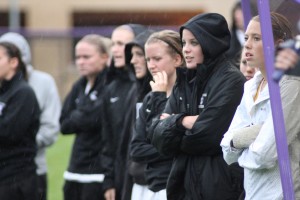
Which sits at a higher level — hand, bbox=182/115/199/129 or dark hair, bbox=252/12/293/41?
dark hair, bbox=252/12/293/41

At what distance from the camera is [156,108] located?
676 cm

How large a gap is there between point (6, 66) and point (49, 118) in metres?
1.81

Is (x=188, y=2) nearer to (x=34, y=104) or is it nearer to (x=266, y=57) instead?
(x=34, y=104)

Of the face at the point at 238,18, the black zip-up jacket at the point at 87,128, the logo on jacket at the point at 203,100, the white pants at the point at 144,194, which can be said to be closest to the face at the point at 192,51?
the logo on jacket at the point at 203,100

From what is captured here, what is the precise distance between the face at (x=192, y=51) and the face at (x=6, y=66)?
259cm

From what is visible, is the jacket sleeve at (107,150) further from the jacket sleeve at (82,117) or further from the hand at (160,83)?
the hand at (160,83)

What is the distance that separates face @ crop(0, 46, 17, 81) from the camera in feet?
27.2

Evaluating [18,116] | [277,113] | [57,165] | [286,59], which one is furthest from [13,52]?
[57,165]

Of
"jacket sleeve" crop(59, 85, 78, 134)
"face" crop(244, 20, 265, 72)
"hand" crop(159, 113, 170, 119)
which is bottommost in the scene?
"jacket sleeve" crop(59, 85, 78, 134)

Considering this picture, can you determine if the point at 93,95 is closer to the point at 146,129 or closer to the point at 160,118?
the point at 146,129

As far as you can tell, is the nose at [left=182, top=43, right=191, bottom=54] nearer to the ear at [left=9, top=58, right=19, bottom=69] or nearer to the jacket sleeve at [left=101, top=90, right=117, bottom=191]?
the jacket sleeve at [left=101, top=90, right=117, bottom=191]

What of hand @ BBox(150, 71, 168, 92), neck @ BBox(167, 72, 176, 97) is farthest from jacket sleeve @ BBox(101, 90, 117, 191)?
hand @ BBox(150, 71, 168, 92)

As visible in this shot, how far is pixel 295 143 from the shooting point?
532cm

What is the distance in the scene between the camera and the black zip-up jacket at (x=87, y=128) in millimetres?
8758
